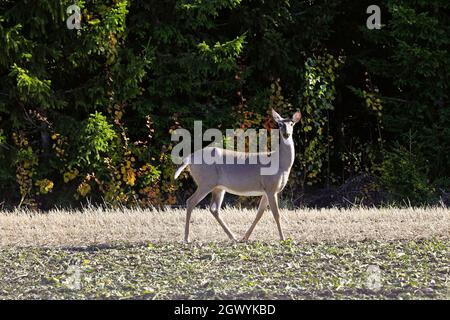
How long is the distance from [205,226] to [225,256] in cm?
212

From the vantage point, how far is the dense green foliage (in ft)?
44.2

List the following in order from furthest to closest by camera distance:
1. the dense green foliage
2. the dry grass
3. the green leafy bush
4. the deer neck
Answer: the green leafy bush → the dense green foliage → the dry grass → the deer neck

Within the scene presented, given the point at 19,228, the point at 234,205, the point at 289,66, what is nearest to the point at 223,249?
the point at 19,228

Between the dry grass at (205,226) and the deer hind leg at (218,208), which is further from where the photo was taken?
the dry grass at (205,226)

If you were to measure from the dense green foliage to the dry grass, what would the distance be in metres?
1.72

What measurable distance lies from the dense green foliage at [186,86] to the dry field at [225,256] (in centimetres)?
190

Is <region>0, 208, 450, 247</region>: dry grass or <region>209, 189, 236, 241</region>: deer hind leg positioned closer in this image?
<region>209, 189, 236, 241</region>: deer hind leg

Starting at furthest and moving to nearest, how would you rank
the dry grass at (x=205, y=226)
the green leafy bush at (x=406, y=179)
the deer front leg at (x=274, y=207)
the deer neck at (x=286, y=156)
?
the green leafy bush at (x=406, y=179) < the dry grass at (x=205, y=226) < the deer neck at (x=286, y=156) < the deer front leg at (x=274, y=207)

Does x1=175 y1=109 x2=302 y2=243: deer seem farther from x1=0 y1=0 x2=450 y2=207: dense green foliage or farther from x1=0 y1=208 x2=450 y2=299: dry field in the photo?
x1=0 y1=0 x2=450 y2=207: dense green foliage

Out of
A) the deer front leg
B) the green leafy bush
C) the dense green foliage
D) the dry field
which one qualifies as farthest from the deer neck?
the green leafy bush

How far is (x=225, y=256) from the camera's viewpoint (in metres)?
9.12

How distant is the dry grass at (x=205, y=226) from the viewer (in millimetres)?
10375

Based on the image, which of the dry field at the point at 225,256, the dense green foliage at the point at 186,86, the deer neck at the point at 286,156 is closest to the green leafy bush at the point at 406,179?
the dense green foliage at the point at 186,86

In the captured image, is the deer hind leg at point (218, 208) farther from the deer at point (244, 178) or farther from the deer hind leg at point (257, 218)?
the deer hind leg at point (257, 218)
